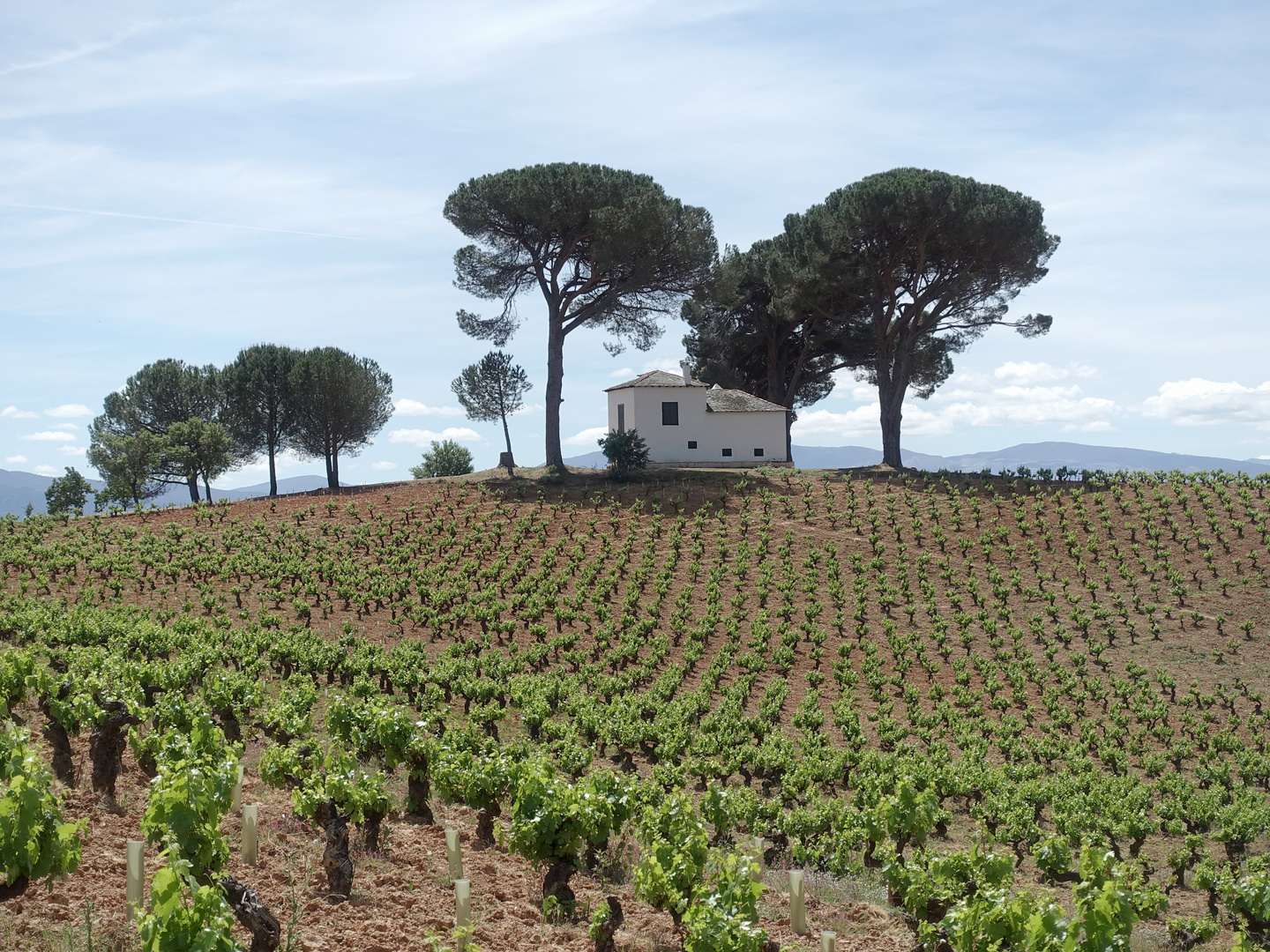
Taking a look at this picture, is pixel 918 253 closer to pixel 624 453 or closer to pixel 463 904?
pixel 624 453

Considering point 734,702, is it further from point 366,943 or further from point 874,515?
point 874,515

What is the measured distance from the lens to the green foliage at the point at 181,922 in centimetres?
549

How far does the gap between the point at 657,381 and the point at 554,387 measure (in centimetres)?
483

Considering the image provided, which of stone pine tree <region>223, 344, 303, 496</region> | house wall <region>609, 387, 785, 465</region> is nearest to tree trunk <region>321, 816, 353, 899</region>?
house wall <region>609, 387, 785, 465</region>

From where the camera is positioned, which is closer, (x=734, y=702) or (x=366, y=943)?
(x=366, y=943)

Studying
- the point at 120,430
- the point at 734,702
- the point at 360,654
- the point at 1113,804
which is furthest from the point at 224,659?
the point at 120,430

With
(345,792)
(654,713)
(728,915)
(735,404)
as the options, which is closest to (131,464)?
(735,404)

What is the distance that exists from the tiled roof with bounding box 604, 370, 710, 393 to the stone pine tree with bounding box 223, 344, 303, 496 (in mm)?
18720

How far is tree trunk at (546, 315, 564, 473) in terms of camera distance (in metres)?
35.9

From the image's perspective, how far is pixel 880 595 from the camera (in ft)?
76.1

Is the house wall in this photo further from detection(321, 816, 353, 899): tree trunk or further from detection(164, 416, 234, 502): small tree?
detection(321, 816, 353, 899): tree trunk

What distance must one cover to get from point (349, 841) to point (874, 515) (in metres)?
21.4

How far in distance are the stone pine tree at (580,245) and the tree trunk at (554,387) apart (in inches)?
1.2

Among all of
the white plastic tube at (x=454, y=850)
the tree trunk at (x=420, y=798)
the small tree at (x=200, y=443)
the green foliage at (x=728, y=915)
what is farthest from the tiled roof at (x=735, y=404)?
the green foliage at (x=728, y=915)
